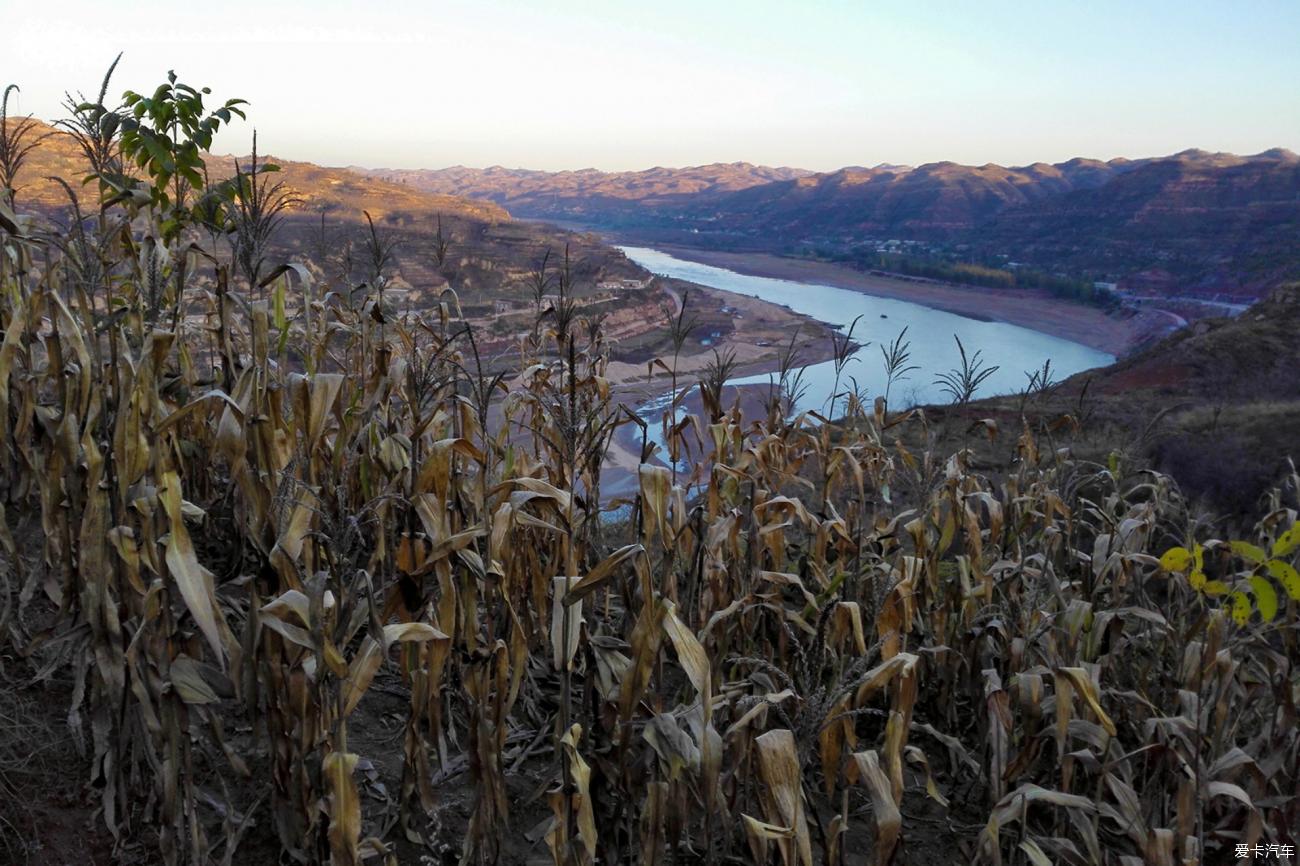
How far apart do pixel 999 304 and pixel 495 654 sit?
2641 inches

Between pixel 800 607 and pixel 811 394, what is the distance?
2723 centimetres

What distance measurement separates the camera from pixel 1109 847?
2.92m

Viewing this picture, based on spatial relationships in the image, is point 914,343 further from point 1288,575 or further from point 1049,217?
point 1049,217

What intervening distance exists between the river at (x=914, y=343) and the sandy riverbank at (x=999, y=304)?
5.21 ft

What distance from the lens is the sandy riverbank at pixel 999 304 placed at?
171ft

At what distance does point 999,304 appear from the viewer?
62.7m

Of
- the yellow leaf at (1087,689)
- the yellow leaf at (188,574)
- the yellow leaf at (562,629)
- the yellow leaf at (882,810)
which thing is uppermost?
the yellow leaf at (188,574)

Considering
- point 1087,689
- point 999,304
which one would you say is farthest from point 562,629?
point 999,304

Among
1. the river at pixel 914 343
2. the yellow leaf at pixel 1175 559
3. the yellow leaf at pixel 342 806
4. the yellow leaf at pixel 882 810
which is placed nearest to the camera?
the yellow leaf at pixel 342 806

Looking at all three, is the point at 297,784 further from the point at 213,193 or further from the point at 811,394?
the point at 811,394

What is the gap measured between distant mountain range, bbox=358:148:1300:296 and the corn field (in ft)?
219

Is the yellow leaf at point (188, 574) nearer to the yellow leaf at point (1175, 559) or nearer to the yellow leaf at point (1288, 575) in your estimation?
the yellow leaf at point (1175, 559)

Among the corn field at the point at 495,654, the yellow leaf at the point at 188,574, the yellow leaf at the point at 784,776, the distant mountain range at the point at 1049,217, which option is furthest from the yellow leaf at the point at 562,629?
the distant mountain range at the point at 1049,217

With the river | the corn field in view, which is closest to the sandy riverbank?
the river
